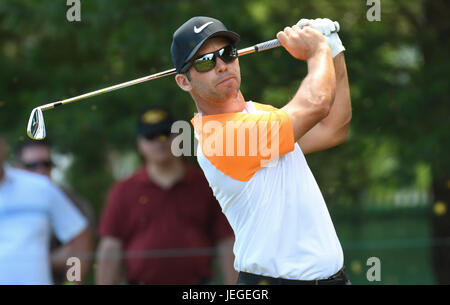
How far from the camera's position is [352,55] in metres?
6.77

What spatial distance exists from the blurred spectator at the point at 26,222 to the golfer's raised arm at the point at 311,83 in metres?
2.81

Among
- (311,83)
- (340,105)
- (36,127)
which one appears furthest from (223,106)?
(36,127)

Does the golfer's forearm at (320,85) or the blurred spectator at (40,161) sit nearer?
the golfer's forearm at (320,85)

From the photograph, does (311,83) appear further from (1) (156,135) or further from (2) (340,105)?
(1) (156,135)

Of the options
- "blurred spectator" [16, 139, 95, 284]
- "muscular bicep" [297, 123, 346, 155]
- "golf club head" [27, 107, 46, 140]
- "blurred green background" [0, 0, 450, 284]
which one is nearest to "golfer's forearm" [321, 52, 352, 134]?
"muscular bicep" [297, 123, 346, 155]

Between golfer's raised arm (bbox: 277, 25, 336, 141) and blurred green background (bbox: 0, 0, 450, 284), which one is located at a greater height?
blurred green background (bbox: 0, 0, 450, 284)

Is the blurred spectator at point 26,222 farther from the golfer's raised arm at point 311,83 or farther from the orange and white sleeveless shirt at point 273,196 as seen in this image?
the golfer's raised arm at point 311,83

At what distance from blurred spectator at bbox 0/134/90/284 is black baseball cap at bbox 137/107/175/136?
31.4 inches

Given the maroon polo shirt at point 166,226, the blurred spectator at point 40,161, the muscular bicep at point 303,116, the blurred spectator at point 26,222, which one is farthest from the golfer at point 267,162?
the blurred spectator at point 40,161

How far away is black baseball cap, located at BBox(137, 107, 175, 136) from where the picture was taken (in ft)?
16.9

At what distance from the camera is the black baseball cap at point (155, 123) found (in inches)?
202

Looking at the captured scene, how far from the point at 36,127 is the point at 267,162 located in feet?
3.88

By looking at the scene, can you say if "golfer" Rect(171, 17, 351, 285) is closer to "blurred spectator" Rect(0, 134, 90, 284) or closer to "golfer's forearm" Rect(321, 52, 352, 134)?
"golfer's forearm" Rect(321, 52, 352, 134)

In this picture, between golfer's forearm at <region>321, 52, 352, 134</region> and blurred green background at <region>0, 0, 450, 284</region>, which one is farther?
blurred green background at <region>0, 0, 450, 284</region>
